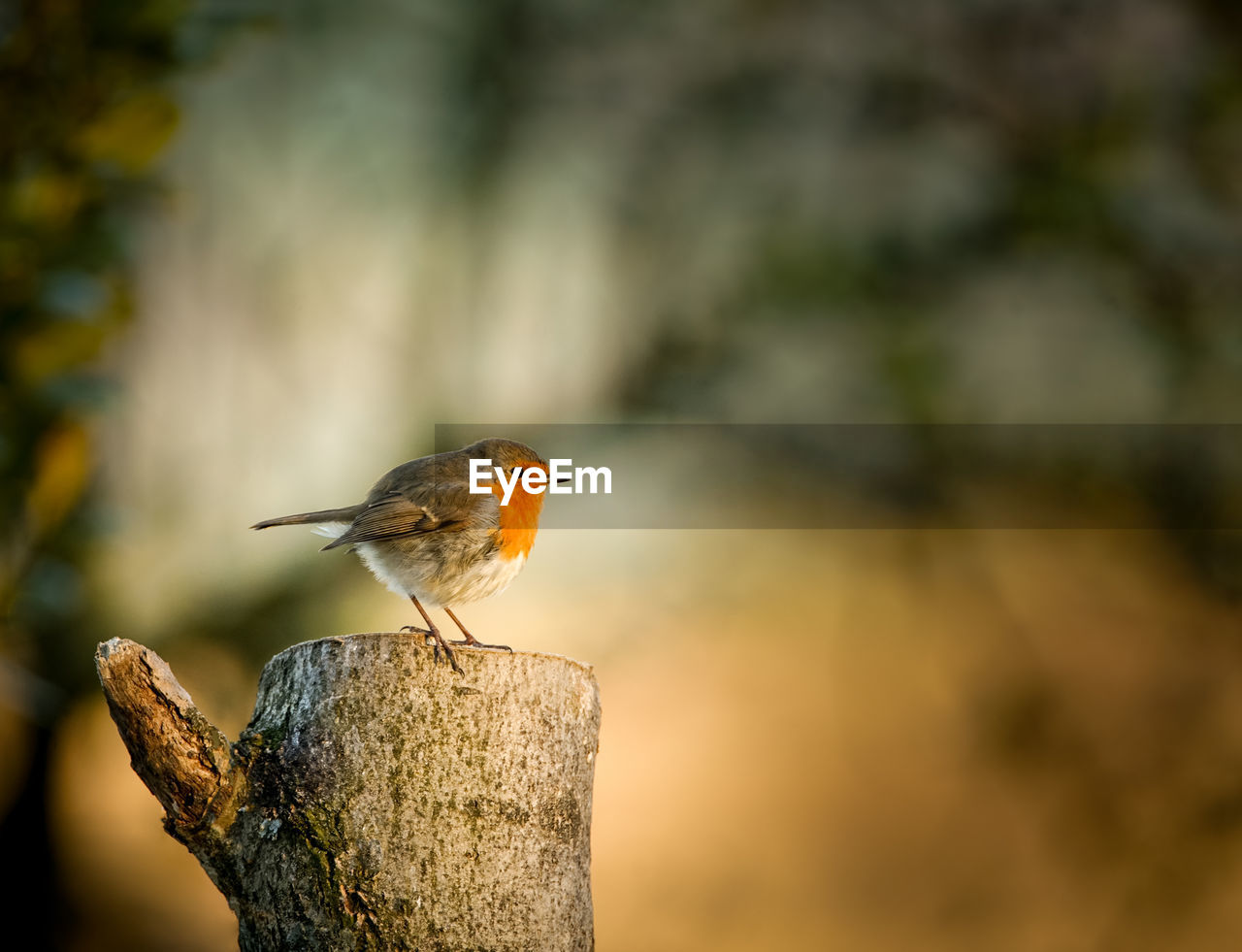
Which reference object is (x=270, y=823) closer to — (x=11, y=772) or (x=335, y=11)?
(x=11, y=772)

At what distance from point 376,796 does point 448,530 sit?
1.77ft

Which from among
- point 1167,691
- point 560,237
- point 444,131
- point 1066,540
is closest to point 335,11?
point 444,131

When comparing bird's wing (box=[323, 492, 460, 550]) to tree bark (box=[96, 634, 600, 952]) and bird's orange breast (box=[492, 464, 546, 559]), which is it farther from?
tree bark (box=[96, 634, 600, 952])

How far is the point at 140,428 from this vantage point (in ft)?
9.27

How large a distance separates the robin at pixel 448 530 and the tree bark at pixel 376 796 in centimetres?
41

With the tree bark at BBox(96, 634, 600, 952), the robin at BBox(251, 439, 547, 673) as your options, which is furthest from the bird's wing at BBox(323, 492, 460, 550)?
the tree bark at BBox(96, 634, 600, 952)

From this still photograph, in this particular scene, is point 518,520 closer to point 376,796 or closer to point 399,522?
point 399,522

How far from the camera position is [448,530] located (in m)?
1.49

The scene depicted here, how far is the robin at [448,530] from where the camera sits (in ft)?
4.85

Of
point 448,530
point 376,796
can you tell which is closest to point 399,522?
point 448,530

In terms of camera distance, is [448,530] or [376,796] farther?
[448,530]

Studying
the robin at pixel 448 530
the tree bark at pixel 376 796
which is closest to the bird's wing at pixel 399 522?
the robin at pixel 448 530

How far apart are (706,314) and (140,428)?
5.31 ft

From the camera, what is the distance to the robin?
148 cm
